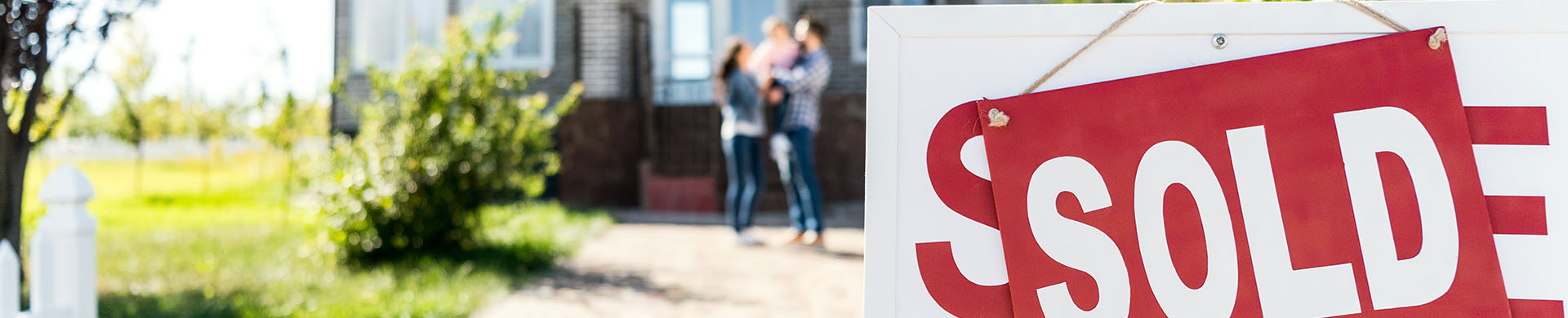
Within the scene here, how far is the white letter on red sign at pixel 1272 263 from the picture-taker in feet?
4.26

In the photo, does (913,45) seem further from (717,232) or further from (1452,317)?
(717,232)

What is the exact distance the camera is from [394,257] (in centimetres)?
487

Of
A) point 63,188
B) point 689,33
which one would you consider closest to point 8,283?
point 63,188

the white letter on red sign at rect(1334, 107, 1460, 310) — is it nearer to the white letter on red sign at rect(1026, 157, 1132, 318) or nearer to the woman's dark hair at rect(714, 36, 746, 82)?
the white letter on red sign at rect(1026, 157, 1132, 318)

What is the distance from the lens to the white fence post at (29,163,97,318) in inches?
89.3

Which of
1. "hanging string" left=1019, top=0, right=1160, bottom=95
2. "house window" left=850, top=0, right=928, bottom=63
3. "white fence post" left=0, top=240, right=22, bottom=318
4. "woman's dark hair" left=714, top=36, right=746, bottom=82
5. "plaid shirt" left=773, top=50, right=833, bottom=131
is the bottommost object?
"white fence post" left=0, top=240, right=22, bottom=318

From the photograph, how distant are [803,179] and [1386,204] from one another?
460 cm

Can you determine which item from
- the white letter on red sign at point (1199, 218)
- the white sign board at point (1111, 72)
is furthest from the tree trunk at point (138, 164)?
the white letter on red sign at point (1199, 218)

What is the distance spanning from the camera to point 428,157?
487 cm

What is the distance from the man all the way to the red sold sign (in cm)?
443

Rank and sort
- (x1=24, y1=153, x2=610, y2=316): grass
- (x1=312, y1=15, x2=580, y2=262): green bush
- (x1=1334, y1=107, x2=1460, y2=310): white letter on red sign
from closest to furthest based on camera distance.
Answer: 1. (x1=1334, y1=107, x2=1460, y2=310): white letter on red sign
2. (x1=24, y1=153, x2=610, y2=316): grass
3. (x1=312, y1=15, x2=580, y2=262): green bush

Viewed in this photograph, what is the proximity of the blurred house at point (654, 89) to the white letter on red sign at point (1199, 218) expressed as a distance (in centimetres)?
744

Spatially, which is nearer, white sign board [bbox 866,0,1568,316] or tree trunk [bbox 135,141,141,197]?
white sign board [bbox 866,0,1568,316]

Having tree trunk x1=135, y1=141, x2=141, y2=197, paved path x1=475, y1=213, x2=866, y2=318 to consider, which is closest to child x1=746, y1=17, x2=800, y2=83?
paved path x1=475, y1=213, x2=866, y2=318
